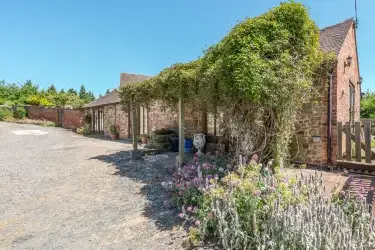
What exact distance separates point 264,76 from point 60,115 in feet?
87.3

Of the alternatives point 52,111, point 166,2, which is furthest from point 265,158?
point 52,111

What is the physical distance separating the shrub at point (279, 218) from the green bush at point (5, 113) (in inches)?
1236

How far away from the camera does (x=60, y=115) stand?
2594 centimetres

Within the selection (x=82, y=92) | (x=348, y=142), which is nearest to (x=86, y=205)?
(x=348, y=142)

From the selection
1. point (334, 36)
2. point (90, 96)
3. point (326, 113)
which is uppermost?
point (90, 96)

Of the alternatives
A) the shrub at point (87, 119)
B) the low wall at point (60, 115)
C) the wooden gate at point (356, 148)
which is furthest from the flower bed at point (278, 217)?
the low wall at point (60, 115)

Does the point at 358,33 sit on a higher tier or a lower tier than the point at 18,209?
higher

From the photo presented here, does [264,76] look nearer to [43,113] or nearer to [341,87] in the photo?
[341,87]

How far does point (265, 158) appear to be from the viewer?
5895 mm

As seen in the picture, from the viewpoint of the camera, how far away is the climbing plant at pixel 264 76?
16.5 feet

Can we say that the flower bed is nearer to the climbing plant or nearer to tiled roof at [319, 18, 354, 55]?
the climbing plant

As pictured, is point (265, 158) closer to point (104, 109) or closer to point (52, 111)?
point (104, 109)

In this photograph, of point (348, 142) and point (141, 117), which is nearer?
point (348, 142)

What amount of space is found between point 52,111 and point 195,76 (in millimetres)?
26152
